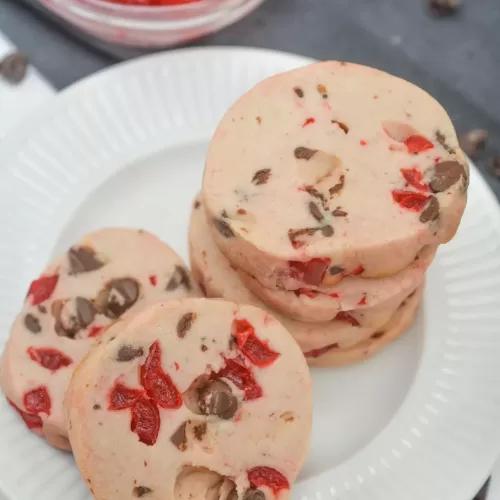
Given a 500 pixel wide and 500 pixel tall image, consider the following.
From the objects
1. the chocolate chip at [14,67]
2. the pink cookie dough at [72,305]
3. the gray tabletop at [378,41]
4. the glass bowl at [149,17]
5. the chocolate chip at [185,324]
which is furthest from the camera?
the gray tabletop at [378,41]

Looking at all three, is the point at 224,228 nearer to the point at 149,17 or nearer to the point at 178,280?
the point at 178,280

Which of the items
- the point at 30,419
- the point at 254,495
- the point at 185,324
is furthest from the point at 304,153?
the point at 30,419

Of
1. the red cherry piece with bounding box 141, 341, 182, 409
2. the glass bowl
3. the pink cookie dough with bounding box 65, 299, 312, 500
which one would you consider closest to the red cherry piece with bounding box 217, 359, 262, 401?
the pink cookie dough with bounding box 65, 299, 312, 500

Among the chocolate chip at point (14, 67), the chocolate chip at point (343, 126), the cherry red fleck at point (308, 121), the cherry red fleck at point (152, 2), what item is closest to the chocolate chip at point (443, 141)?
the chocolate chip at point (343, 126)

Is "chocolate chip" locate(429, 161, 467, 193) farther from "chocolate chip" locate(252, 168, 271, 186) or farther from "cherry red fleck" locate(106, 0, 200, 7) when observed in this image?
"cherry red fleck" locate(106, 0, 200, 7)

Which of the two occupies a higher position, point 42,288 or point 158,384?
point 42,288

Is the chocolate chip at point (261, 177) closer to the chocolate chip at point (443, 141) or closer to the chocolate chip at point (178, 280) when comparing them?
the chocolate chip at point (178, 280)

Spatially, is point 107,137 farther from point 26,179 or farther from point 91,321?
point 91,321
